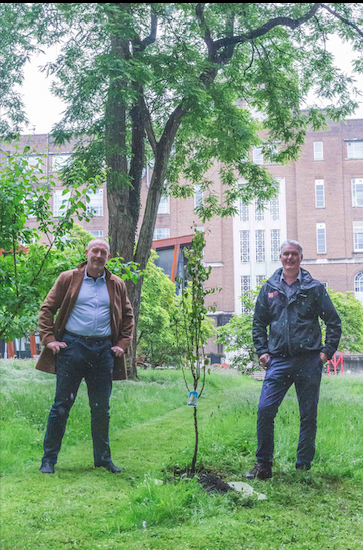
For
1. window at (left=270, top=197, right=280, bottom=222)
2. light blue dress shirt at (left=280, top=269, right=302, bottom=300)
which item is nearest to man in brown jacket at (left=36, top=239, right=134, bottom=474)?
light blue dress shirt at (left=280, top=269, right=302, bottom=300)

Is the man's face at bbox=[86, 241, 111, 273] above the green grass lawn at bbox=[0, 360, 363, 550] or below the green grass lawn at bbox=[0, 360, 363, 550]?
above

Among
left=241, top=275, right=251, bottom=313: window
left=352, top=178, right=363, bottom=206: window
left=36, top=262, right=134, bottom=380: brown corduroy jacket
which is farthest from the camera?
left=352, top=178, right=363, bottom=206: window

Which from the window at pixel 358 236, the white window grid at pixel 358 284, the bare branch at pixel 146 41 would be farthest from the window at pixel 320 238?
the bare branch at pixel 146 41

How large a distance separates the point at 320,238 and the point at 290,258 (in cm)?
2308

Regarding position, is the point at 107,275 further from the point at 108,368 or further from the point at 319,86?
the point at 319,86

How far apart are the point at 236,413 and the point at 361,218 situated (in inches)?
861

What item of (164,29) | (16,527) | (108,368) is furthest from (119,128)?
(16,527)

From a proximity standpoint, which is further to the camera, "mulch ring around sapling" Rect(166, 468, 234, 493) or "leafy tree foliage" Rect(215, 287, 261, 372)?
"leafy tree foliage" Rect(215, 287, 261, 372)

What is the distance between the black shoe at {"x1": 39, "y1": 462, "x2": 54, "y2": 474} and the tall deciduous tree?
8.34 ft

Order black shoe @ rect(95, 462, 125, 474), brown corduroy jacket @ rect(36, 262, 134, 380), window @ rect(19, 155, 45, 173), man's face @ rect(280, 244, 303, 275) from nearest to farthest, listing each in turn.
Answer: man's face @ rect(280, 244, 303, 275) → brown corduroy jacket @ rect(36, 262, 134, 380) → black shoe @ rect(95, 462, 125, 474) → window @ rect(19, 155, 45, 173)

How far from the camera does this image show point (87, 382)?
326 cm

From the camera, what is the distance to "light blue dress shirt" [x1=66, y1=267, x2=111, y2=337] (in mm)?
3132

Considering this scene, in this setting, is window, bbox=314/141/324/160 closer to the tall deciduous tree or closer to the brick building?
the brick building

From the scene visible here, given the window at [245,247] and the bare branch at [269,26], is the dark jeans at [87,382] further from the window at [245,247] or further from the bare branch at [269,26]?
the window at [245,247]
